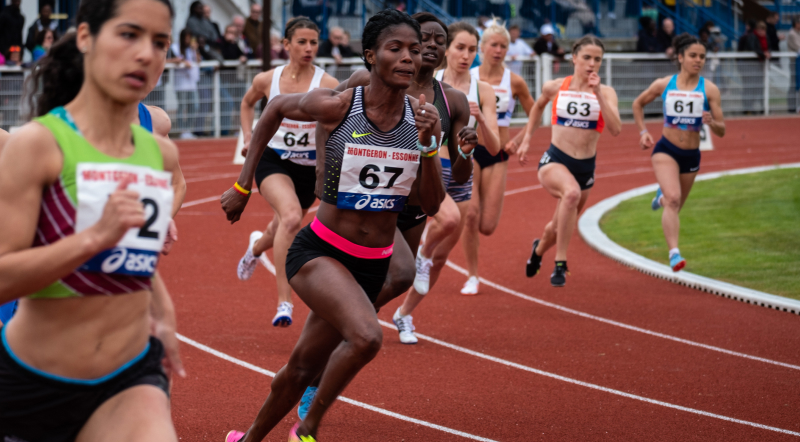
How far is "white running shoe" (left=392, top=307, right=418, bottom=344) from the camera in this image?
267 inches

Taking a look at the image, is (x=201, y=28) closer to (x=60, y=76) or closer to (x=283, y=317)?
(x=283, y=317)

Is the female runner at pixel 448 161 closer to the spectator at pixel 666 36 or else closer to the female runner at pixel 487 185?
the female runner at pixel 487 185

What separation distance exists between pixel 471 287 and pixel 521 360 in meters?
2.33

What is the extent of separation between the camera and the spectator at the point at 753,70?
944 inches

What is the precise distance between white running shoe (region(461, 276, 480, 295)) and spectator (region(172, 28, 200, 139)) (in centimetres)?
1147

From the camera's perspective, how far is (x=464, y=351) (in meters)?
6.61

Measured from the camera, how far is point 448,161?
6.86 m

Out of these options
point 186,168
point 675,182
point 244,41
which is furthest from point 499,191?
point 244,41

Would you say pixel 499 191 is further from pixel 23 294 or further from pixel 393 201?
pixel 23 294

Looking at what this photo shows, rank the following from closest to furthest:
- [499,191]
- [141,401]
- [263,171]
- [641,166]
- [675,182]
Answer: [141,401], [263,171], [499,191], [675,182], [641,166]

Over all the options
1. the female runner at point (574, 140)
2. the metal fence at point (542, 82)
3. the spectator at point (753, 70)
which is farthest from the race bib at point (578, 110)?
the spectator at point (753, 70)

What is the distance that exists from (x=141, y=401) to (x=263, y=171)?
187 inches

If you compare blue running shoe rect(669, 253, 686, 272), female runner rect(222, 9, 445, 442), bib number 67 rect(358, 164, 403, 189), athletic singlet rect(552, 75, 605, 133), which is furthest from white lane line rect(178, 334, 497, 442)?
blue running shoe rect(669, 253, 686, 272)

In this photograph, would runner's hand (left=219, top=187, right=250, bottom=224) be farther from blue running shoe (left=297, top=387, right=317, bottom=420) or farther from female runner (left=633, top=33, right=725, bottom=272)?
female runner (left=633, top=33, right=725, bottom=272)
